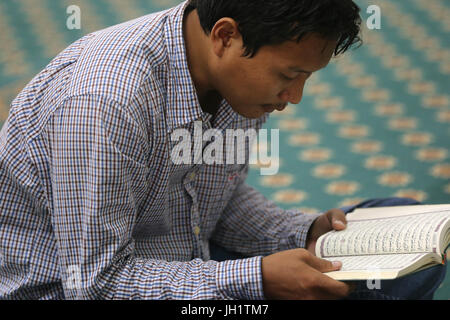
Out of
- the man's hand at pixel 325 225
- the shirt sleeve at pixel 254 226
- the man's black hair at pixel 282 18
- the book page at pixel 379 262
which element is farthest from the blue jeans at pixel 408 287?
the man's black hair at pixel 282 18

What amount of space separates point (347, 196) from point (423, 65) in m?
1.11

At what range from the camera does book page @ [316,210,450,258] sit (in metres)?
1.03

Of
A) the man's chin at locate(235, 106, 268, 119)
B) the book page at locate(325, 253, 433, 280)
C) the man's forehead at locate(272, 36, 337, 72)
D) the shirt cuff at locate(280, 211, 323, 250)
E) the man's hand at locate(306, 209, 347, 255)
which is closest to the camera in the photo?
the book page at locate(325, 253, 433, 280)

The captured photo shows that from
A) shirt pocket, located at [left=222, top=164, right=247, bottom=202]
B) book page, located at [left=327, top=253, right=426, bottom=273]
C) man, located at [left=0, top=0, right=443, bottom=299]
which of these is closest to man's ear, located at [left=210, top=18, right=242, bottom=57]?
man, located at [left=0, top=0, right=443, bottom=299]

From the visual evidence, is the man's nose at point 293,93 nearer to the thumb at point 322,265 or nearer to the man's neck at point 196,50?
the man's neck at point 196,50

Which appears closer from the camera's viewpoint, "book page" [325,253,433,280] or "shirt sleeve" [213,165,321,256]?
"book page" [325,253,433,280]

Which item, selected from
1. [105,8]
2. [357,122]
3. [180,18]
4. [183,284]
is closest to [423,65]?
[357,122]

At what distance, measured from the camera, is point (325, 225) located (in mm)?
1306

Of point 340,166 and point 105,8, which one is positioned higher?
point 105,8

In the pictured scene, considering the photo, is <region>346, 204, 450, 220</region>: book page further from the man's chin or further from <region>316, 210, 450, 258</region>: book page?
the man's chin

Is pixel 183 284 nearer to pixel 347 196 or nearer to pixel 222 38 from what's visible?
pixel 222 38

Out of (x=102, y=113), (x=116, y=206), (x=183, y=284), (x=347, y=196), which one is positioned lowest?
(x=347, y=196)

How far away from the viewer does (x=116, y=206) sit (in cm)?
98

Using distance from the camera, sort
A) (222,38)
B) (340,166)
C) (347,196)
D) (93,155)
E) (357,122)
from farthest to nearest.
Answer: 1. (357,122)
2. (340,166)
3. (347,196)
4. (222,38)
5. (93,155)
